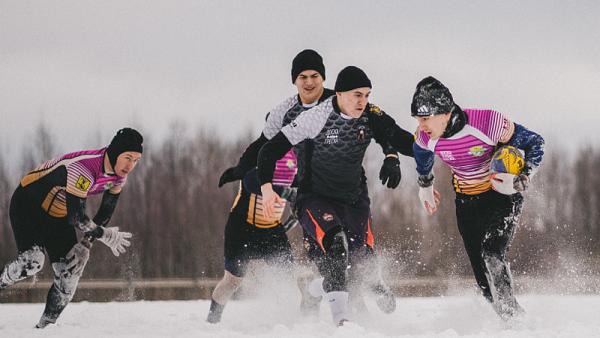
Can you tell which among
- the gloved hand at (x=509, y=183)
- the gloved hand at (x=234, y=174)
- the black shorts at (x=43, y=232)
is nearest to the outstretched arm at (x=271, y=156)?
the gloved hand at (x=234, y=174)

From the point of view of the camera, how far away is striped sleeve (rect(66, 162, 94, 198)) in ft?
22.2

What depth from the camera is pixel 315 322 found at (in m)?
6.56

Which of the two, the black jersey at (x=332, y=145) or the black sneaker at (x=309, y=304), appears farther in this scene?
the black sneaker at (x=309, y=304)

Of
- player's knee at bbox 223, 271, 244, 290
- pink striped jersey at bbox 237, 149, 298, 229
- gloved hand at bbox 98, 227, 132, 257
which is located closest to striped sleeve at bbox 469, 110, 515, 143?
pink striped jersey at bbox 237, 149, 298, 229

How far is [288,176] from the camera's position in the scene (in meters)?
7.09

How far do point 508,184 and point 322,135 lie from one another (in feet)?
5.03

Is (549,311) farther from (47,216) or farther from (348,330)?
(47,216)

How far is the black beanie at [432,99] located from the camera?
5613mm

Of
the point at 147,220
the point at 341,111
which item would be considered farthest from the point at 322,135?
the point at 147,220

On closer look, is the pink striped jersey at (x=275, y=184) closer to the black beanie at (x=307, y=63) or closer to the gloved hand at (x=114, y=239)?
the black beanie at (x=307, y=63)

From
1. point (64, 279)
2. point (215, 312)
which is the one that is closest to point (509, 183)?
point (215, 312)

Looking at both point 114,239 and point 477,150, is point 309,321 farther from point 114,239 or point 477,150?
point 477,150

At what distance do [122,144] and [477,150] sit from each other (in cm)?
330

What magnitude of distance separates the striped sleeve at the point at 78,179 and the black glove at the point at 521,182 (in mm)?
3867
